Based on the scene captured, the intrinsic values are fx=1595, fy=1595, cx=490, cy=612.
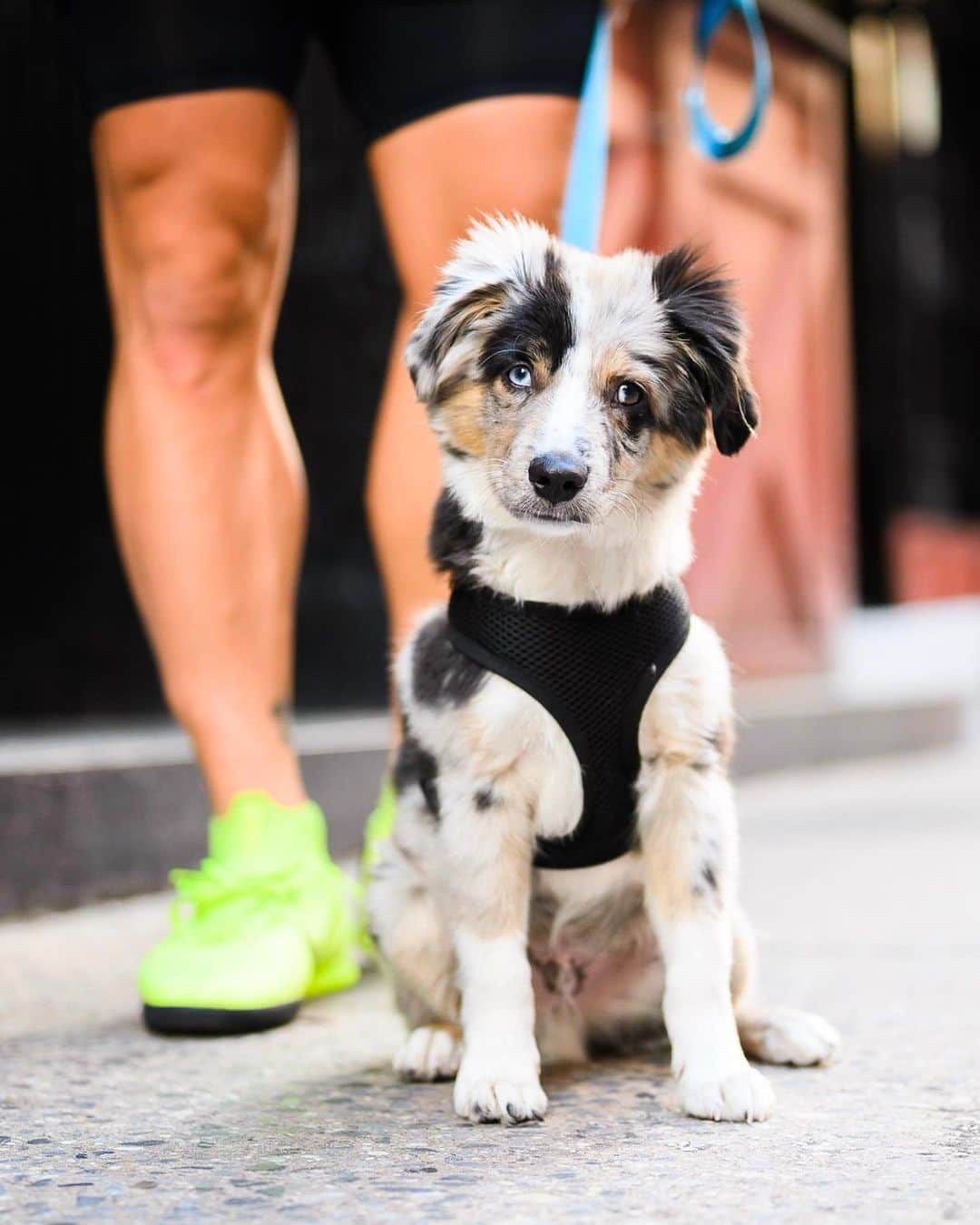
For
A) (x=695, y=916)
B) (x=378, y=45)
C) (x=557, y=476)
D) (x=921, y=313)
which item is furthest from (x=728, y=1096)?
(x=921, y=313)

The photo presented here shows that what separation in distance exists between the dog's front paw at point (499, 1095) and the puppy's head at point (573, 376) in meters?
0.66

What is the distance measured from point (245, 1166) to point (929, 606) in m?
10.4

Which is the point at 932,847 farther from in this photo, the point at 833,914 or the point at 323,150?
the point at 323,150

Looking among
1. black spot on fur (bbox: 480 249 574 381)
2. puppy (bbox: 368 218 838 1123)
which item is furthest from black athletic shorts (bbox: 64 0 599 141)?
black spot on fur (bbox: 480 249 574 381)

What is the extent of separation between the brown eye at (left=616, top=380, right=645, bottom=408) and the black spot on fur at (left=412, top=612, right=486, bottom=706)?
0.37 metres

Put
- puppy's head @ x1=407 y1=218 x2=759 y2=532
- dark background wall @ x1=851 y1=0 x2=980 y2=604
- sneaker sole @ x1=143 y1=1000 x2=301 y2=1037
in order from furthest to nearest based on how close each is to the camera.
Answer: dark background wall @ x1=851 y1=0 x2=980 y2=604 → sneaker sole @ x1=143 y1=1000 x2=301 y2=1037 → puppy's head @ x1=407 y1=218 x2=759 y2=532

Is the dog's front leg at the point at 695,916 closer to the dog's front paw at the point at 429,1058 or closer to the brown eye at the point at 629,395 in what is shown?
the dog's front paw at the point at 429,1058

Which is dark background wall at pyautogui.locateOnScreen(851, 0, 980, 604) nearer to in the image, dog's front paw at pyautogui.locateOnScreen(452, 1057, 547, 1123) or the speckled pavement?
the speckled pavement

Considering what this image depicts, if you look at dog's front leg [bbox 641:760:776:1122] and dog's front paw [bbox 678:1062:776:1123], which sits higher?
dog's front leg [bbox 641:760:776:1122]

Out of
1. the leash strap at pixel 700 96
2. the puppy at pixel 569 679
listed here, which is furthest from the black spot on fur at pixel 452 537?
the leash strap at pixel 700 96

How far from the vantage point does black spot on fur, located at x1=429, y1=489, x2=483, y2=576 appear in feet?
6.88

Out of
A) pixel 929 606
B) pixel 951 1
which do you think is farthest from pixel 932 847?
pixel 951 1

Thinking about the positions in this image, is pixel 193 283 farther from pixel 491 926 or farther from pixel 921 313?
pixel 921 313

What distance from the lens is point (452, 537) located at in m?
2.13
